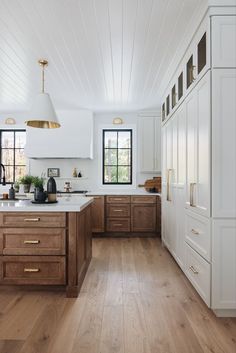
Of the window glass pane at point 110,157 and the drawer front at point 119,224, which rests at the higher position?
the window glass pane at point 110,157

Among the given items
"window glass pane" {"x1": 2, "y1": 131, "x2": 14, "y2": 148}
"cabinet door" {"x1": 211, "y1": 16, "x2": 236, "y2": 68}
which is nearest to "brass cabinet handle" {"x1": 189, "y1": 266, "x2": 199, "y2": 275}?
"cabinet door" {"x1": 211, "y1": 16, "x2": 236, "y2": 68}

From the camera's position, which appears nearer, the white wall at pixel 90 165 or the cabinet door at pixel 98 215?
the cabinet door at pixel 98 215

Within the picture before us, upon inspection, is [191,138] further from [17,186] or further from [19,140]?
[19,140]

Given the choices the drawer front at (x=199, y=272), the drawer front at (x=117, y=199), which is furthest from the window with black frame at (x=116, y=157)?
the drawer front at (x=199, y=272)

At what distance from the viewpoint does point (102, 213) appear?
17.4ft

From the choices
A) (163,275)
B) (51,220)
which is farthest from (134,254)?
(51,220)

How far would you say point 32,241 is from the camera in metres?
2.65

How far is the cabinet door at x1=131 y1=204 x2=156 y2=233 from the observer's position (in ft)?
17.3

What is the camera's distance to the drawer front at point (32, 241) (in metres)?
2.64

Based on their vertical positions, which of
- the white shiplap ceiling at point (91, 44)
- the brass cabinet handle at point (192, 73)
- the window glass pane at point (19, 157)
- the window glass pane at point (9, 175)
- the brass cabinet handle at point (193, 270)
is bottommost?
the brass cabinet handle at point (193, 270)

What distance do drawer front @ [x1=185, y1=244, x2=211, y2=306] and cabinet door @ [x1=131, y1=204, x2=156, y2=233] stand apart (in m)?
2.29

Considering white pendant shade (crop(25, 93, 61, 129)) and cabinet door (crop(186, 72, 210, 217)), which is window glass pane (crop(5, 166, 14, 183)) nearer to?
white pendant shade (crop(25, 93, 61, 129))

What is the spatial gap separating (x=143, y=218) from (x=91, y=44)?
3243 mm

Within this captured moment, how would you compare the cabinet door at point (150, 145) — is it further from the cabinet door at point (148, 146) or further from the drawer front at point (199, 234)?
the drawer front at point (199, 234)
